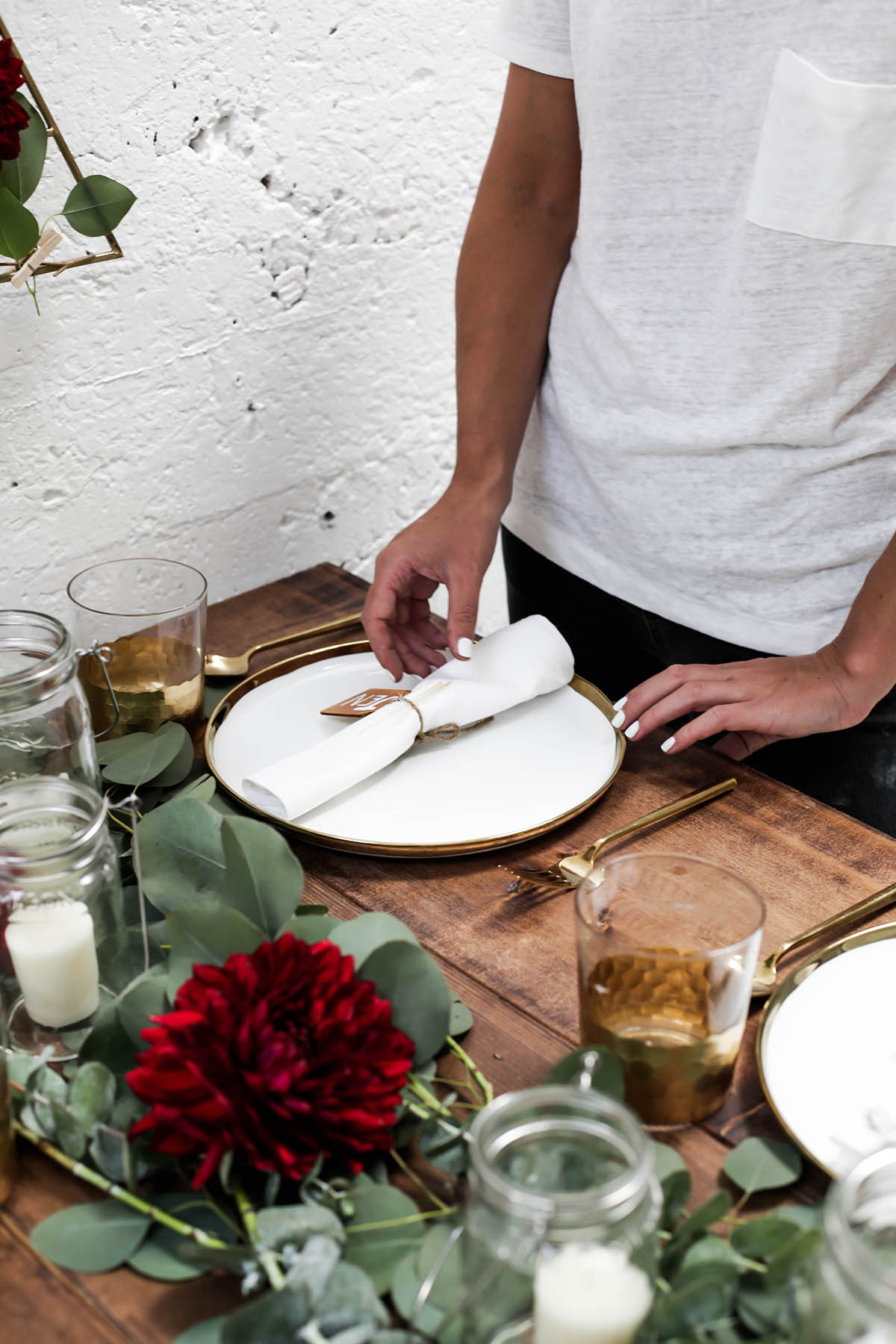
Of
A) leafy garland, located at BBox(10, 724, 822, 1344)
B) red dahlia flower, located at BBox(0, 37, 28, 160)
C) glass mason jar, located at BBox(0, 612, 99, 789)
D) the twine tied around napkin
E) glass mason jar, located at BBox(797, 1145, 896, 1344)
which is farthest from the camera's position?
the twine tied around napkin

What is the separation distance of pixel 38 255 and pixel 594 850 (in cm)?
58

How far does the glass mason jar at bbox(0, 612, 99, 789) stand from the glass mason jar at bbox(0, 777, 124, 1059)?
0.20ft

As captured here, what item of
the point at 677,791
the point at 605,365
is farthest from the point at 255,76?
the point at 677,791

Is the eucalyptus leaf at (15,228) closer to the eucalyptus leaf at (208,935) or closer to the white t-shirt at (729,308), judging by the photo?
the white t-shirt at (729,308)

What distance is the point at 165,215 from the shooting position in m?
1.04

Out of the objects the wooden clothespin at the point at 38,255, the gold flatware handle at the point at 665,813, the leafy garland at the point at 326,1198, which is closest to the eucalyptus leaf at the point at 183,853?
the leafy garland at the point at 326,1198

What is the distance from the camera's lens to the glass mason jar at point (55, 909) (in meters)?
0.58

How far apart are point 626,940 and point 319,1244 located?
226 millimetres

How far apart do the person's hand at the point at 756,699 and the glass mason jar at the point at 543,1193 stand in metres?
0.45

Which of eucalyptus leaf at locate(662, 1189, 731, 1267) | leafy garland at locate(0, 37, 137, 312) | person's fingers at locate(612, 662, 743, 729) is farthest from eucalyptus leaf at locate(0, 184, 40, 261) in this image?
eucalyptus leaf at locate(662, 1189, 731, 1267)

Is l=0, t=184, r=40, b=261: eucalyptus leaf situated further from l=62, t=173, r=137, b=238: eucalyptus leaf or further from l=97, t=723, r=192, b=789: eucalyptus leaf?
l=97, t=723, r=192, b=789: eucalyptus leaf

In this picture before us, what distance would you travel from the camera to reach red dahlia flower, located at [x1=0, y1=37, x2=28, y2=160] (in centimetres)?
77

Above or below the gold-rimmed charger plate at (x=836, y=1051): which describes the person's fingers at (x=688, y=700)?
above

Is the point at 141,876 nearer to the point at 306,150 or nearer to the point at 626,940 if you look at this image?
the point at 626,940
